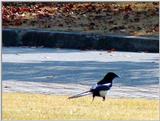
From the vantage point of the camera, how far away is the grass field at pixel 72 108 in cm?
756

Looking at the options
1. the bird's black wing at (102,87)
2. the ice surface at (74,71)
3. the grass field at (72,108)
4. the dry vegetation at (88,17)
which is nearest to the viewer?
the grass field at (72,108)

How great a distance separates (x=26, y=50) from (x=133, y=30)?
2931mm

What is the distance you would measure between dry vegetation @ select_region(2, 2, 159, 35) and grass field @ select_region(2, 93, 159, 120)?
9760 millimetres

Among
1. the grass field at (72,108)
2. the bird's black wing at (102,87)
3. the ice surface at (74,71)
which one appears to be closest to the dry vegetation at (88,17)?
the ice surface at (74,71)

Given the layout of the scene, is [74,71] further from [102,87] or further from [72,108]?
[72,108]

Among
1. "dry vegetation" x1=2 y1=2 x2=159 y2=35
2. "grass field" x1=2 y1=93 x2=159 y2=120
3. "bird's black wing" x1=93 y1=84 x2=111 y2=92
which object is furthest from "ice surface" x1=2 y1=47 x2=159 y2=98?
"dry vegetation" x1=2 y1=2 x2=159 y2=35

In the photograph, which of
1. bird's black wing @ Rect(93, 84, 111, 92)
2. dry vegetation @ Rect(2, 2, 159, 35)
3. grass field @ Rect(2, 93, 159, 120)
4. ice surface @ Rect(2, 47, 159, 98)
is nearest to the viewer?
grass field @ Rect(2, 93, 159, 120)

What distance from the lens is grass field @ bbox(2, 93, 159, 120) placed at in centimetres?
756

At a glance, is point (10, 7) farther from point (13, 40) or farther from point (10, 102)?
point (10, 102)

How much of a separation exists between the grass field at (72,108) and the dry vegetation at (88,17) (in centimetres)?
976

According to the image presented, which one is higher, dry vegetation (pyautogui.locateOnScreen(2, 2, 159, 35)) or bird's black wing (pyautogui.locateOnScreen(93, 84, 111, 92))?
bird's black wing (pyautogui.locateOnScreen(93, 84, 111, 92))

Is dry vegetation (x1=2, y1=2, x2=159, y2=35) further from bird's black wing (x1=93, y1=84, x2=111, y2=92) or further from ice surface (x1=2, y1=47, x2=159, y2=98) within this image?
bird's black wing (x1=93, y1=84, x2=111, y2=92)

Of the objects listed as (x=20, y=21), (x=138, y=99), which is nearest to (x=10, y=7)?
(x=20, y=21)

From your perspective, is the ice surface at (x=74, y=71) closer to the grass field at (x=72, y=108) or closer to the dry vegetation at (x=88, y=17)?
the grass field at (x=72, y=108)
